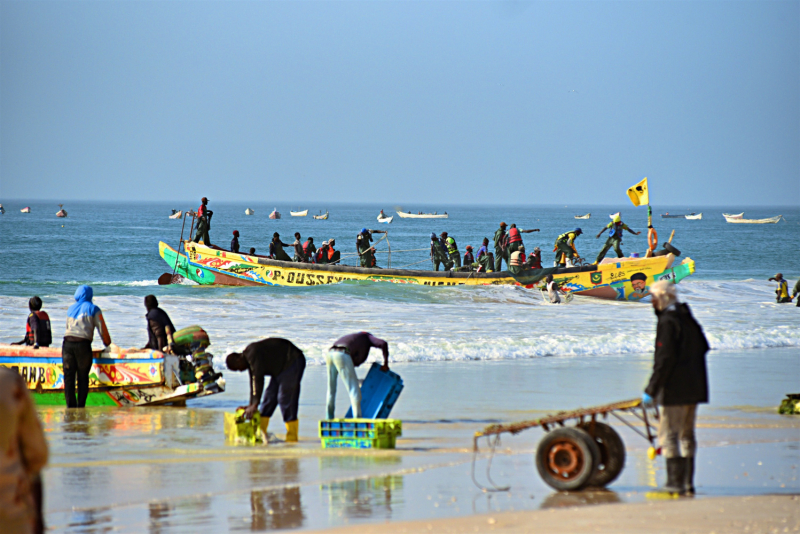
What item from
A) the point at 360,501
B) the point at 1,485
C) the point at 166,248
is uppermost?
the point at 166,248

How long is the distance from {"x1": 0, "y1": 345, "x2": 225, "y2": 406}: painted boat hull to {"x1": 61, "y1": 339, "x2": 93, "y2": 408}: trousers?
0.24m

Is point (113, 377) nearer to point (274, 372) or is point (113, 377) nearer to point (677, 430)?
point (274, 372)

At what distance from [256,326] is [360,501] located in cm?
1362

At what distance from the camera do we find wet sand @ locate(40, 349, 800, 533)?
5.82 meters

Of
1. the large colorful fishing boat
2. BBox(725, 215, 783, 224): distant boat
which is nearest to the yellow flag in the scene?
the large colorful fishing boat

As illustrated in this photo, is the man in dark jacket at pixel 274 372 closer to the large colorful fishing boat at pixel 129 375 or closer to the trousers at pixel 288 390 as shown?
the trousers at pixel 288 390

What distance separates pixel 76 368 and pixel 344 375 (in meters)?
3.57

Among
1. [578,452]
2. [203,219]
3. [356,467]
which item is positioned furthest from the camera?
[203,219]

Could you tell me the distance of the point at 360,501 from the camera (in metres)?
6.11

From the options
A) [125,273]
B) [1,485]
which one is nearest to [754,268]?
[125,273]

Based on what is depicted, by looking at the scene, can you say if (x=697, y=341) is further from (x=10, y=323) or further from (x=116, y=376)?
(x=10, y=323)

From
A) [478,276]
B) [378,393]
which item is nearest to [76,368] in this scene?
[378,393]

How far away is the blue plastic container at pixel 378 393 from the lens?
27.7 ft

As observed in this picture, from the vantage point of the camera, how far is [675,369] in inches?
232
